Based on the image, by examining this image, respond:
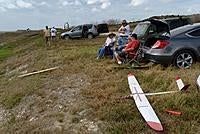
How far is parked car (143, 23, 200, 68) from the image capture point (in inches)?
405

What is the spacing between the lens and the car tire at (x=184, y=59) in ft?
34.1

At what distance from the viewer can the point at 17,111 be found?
27.9 feet

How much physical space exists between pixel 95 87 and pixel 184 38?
3322 mm

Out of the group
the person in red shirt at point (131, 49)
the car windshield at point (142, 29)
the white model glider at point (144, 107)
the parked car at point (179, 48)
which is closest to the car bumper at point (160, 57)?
the parked car at point (179, 48)

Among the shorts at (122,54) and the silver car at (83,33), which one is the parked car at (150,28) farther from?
the silver car at (83,33)

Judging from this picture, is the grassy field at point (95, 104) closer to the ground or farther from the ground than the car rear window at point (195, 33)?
A: closer to the ground

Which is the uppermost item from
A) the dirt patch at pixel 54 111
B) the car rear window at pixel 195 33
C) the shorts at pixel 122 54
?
the car rear window at pixel 195 33

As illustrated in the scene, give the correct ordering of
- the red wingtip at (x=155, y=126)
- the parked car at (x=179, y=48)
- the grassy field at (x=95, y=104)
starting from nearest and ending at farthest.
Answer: the red wingtip at (x=155, y=126)
the grassy field at (x=95, y=104)
the parked car at (x=179, y=48)

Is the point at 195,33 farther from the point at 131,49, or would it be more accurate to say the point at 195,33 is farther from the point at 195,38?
the point at 131,49

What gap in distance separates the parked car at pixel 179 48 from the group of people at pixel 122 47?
4.20 feet

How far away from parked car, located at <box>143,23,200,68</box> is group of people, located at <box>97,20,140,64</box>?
1.28 m

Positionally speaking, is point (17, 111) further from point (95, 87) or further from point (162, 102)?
point (162, 102)

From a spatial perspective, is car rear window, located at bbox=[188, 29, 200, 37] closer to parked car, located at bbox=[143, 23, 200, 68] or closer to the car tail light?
parked car, located at bbox=[143, 23, 200, 68]

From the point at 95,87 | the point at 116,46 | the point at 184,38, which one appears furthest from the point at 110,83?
Result: the point at 116,46
